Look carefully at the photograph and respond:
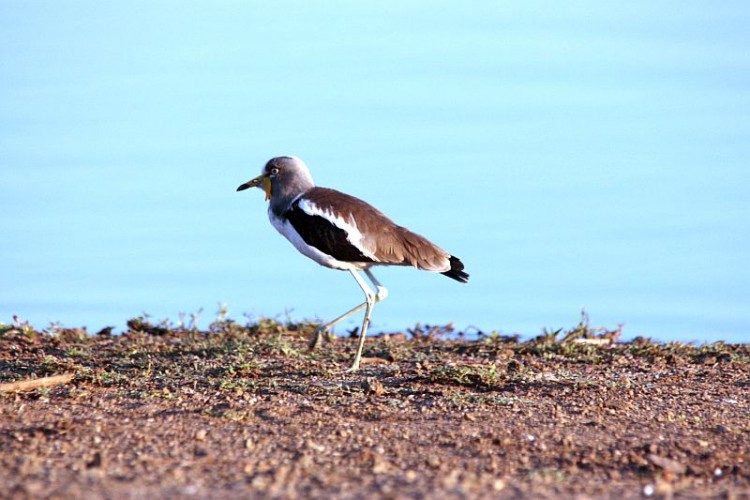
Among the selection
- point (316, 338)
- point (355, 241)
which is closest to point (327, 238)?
point (355, 241)

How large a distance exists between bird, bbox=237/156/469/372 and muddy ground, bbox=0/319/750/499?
672 mm

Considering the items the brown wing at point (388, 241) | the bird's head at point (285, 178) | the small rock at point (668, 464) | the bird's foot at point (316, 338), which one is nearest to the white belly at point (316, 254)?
the brown wing at point (388, 241)

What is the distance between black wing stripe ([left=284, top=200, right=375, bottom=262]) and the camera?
8.97m

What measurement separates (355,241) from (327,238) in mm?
236

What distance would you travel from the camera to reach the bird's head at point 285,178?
32.2 ft

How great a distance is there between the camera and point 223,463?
525 cm

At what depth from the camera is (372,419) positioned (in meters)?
6.45

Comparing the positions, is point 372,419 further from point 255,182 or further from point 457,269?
point 255,182

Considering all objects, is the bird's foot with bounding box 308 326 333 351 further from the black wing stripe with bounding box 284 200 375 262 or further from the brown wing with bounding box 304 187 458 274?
the brown wing with bounding box 304 187 458 274

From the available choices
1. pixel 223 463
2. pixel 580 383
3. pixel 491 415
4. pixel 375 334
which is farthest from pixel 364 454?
pixel 375 334

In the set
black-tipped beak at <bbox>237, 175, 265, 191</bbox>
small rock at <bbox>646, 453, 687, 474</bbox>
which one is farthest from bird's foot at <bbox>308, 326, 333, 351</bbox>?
small rock at <bbox>646, 453, 687, 474</bbox>

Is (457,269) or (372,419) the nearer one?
(372,419)

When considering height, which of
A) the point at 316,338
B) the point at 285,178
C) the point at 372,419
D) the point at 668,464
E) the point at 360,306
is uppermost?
the point at 285,178

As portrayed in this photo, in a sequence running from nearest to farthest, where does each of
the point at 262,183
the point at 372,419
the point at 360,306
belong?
the point at 372,419 < the point at 360,306 < the point at 262,183
